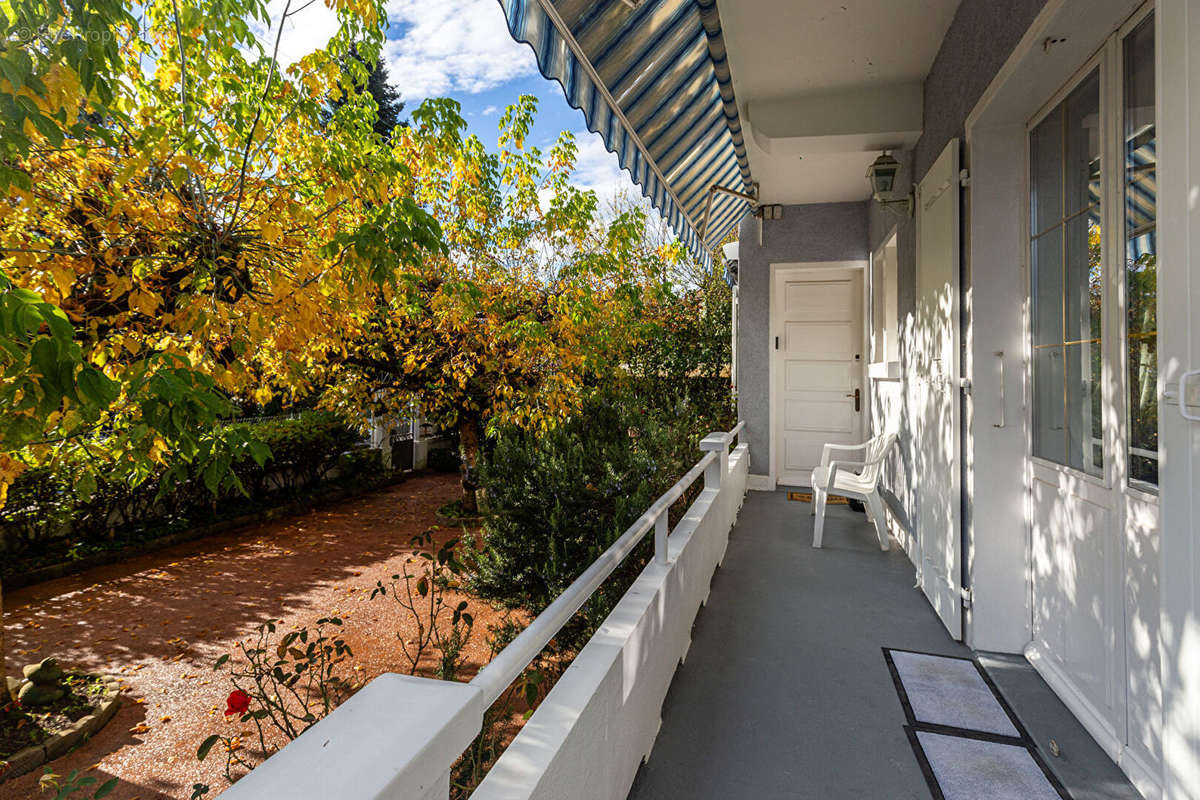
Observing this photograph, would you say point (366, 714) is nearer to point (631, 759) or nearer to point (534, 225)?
point (631, 759)

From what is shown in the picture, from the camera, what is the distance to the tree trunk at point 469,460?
8.05 m

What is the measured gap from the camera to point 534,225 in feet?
20.2

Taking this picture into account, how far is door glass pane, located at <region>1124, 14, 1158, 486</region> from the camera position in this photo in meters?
2.01

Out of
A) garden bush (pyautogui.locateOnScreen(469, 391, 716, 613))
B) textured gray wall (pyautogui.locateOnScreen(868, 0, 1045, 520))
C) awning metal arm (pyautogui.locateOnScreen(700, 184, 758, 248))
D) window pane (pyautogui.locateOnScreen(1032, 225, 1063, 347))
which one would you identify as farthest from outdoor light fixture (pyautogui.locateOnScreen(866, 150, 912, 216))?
garden bush (pyautogui.locateOnScreen(469, 391, 716, 613))

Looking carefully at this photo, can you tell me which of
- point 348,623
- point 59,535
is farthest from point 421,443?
point 348,623

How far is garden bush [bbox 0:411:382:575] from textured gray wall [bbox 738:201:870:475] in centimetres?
515

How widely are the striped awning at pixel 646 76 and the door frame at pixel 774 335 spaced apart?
2.31m

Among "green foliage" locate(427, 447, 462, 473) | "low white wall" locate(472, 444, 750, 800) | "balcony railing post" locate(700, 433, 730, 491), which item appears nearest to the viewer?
"low white wall" locate(472, 444, 750, 800)

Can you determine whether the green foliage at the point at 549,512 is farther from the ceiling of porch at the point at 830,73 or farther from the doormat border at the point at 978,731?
the ceiling of porch at the point at 830,73

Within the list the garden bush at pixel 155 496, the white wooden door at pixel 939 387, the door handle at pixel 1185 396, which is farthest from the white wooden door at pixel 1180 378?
the garden bush at pixel 155 496

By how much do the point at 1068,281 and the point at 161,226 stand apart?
3.83 meters

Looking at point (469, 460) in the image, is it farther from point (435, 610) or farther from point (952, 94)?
point (952, 94)

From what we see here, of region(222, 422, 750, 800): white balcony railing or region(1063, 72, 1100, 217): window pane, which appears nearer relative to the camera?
region(222, 422, 750, 800): white balcony railing

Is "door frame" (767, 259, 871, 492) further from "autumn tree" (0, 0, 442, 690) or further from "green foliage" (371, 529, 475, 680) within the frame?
"autumn tree" (0, 0, 442, 690)
